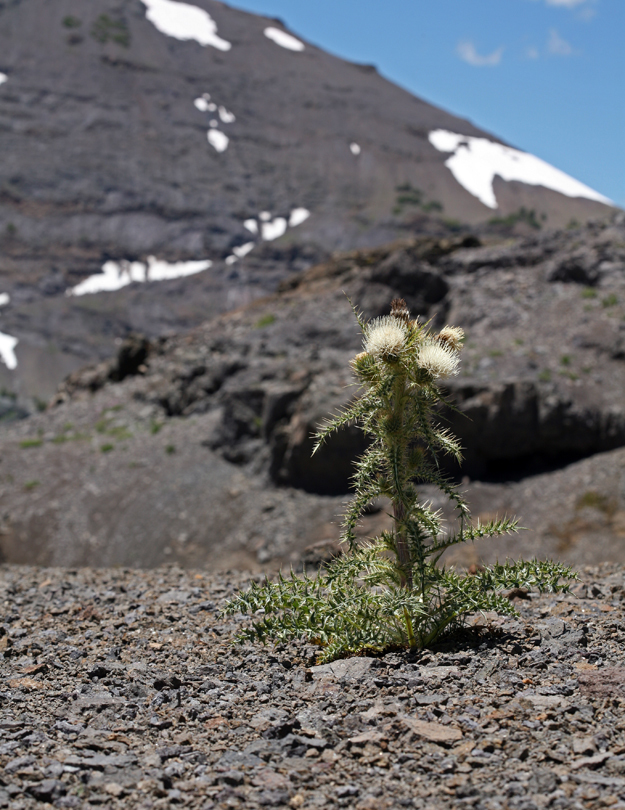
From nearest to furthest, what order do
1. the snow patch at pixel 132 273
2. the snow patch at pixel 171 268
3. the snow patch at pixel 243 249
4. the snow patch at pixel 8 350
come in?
the snow patch at pixel 8 350, the snow patch at pixel 132 273, the snow patch at pixel 171 268, the snow patch at pixel 243 249

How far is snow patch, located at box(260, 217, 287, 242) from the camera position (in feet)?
342

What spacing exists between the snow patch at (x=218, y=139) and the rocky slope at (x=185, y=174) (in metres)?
0.22

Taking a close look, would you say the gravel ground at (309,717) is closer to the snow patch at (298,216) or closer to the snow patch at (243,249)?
the snow patch at (243,249)

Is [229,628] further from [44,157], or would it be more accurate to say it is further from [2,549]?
[44,157]

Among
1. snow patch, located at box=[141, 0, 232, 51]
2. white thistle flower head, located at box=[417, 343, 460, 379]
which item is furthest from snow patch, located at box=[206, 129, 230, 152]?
white thistle flower head, located at box=[417, 343, 460, 379]

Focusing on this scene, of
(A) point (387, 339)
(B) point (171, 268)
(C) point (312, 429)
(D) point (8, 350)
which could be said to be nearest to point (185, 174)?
(B) point (171, 268)

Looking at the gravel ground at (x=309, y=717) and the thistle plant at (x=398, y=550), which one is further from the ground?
the thistle plant at (x=398, y=550)

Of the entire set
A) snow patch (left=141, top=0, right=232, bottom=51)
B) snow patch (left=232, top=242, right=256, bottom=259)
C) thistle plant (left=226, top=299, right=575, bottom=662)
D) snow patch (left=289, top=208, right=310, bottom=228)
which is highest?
snow patch (left=141, top=0, right=232, bottom=51)

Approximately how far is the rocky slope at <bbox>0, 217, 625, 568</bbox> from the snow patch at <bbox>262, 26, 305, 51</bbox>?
420 feet

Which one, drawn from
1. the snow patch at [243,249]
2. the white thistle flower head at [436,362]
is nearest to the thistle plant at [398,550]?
the white thistle flower head at [436,362]

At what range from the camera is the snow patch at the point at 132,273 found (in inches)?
3740

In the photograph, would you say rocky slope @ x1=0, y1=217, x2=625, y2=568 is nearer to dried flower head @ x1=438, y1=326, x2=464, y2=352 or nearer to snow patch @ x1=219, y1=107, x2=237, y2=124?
dried flower head @ x1=438, y1=326, x2=464, y2=352

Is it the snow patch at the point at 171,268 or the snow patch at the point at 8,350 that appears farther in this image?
the snow patch at the point at 171,268

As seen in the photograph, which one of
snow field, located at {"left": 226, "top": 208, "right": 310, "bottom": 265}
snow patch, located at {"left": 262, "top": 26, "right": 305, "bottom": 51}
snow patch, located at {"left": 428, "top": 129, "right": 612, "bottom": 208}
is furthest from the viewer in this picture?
snow patch, located at {"left": 262, "top": 26, "right": 305, "bottom": 51}
